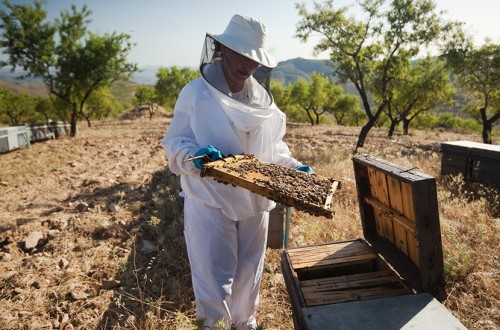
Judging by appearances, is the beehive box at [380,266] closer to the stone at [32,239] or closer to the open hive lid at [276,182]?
the open hive lid at [276,182]

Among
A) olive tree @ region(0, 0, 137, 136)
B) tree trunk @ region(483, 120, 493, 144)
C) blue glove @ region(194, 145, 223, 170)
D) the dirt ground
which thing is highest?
olive tree @ region(0, 0, 137, 136)

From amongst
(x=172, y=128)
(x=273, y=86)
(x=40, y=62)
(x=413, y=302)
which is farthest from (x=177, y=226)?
(x=273, y=86)

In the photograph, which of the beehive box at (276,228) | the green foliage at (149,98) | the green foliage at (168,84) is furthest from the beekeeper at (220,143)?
the green foliage at (149,98)

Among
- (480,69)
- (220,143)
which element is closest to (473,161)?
(220,143)

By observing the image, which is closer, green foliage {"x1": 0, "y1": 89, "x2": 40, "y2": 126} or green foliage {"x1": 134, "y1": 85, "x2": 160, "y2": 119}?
green foliage {"x1": 0, "y1": 89, "x2": 40, "y2": 126}

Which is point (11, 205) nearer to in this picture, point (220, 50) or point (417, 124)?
point (220, 50)

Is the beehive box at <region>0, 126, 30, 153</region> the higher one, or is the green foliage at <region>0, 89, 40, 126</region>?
the green foliage at <region>0, 89, 40, 126</region>

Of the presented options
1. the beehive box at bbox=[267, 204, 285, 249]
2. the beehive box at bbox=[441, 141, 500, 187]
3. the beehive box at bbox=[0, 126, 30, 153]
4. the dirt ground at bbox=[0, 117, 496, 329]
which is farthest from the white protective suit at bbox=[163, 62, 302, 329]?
the beehive box at bbox=[0, 126, 30, 153]

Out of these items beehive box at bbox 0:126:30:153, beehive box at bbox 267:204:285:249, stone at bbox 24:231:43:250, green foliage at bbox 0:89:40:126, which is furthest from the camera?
green foliage at bbox 0:89:40:126

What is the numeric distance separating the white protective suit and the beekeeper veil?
0.04 feet

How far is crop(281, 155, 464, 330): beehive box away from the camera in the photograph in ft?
5.56

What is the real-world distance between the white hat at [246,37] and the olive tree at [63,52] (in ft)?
59.4

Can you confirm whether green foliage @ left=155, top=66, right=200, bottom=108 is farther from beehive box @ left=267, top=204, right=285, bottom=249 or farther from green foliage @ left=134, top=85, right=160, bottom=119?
beehive box @ left=267, top=204, right=285, bottom=249

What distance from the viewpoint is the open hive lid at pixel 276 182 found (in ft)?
6.01
